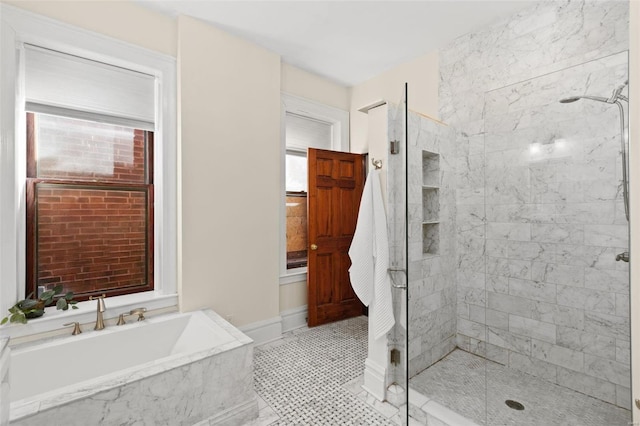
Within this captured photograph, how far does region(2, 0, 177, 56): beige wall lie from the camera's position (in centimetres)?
198

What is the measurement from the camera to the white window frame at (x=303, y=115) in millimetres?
3129

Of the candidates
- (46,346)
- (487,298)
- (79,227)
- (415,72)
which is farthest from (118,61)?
(487,298)

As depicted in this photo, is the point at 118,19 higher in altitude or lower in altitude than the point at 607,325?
higher

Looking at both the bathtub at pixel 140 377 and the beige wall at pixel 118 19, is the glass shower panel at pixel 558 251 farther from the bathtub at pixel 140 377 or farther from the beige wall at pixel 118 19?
the beige wall at pixel 118 19

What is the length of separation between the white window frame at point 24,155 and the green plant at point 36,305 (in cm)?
4

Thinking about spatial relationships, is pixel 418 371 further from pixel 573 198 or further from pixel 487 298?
pixel 573 198

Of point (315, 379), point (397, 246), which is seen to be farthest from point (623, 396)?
point (315, 379)

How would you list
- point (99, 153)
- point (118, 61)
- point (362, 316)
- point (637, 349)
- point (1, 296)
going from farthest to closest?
point (362, 316), point (99, 153), point (118, 61), point (1, 296), point (637, 349)

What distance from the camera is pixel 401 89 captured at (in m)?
3.19

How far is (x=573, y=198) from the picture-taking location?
4.50ft

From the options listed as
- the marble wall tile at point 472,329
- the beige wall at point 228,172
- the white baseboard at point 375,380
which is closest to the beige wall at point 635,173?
the marble wall tile at point 472,329

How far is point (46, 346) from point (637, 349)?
2790mm

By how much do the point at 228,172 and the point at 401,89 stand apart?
2.02 meters

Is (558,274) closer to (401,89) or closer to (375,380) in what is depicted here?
(375,380)
